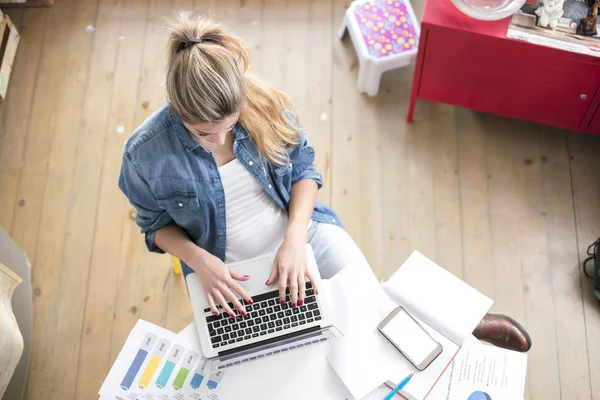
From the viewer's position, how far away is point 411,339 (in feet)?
4.17

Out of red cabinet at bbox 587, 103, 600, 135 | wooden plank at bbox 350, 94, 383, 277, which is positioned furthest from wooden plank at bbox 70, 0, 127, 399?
red cabinet at bbox 587, 103, 600, 135

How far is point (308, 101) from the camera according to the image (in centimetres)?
234

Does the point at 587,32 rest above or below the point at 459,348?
above

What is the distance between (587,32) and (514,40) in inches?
8.0

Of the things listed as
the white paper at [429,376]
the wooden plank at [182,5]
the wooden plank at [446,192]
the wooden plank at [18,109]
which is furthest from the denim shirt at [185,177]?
the wooden plank at [182,5]

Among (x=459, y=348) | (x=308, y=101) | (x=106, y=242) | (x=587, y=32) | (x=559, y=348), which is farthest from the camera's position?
(x=308, y=101)

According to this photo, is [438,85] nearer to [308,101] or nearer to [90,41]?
[308,101]

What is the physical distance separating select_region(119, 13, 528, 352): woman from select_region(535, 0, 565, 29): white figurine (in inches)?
31.6

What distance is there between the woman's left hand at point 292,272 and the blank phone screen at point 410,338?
0.18 m

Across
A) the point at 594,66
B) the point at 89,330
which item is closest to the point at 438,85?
the point at 594,66

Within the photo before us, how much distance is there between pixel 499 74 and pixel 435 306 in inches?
36.6

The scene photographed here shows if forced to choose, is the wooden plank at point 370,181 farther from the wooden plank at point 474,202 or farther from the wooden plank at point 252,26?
the wooden plank at point 252,26

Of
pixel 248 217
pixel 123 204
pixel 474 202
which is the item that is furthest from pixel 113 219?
pixel 474 202

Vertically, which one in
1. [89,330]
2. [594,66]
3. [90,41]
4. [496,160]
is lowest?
[89,330]
